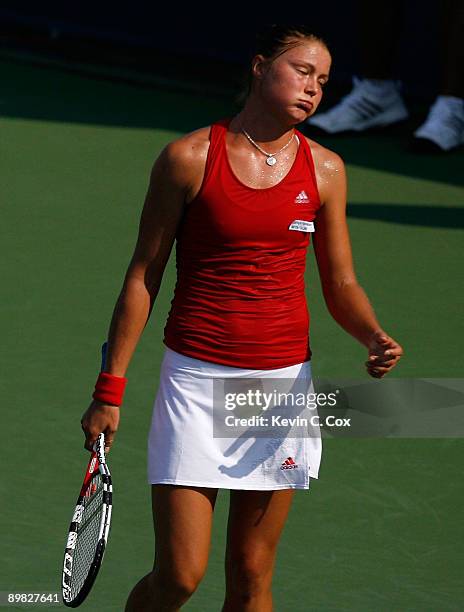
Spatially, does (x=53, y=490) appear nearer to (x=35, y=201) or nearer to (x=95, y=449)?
(x=95, y=449)

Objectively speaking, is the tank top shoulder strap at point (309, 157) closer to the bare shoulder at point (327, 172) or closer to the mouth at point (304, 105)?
the bare shoulder at point (327, 172)

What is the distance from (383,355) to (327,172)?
1.70 ft

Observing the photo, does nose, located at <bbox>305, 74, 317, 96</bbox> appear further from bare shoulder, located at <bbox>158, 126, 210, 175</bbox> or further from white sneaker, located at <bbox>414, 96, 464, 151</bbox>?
white sneaker, located at <bbox>414, 96, 464, 151</bbox>

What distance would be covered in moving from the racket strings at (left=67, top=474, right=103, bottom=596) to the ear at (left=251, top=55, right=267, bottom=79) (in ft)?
3.69

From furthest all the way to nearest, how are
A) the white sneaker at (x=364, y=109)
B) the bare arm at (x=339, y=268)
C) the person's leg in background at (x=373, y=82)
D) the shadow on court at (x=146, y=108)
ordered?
the white sneaker at (x=364, y=109) → the person's leg in background at (x=373, y=82) → the shadow on court at (x=146, y=108) → the bare arm at (x=339, y=268)

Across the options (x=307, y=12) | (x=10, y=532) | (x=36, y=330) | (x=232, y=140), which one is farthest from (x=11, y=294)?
(x=307, y=12)

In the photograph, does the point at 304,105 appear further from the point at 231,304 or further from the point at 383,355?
the point at 383,355

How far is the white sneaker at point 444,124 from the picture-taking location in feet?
33.8

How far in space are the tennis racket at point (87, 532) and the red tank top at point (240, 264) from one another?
1.33 ft

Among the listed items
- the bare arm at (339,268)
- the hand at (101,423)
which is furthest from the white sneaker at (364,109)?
the hand at (101,423)

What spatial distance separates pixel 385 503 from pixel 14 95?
674 cm

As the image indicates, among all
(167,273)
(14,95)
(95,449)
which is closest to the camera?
(95,449)

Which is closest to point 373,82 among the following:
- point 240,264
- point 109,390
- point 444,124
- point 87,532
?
point 444,124

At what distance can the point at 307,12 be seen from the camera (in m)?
11.8
